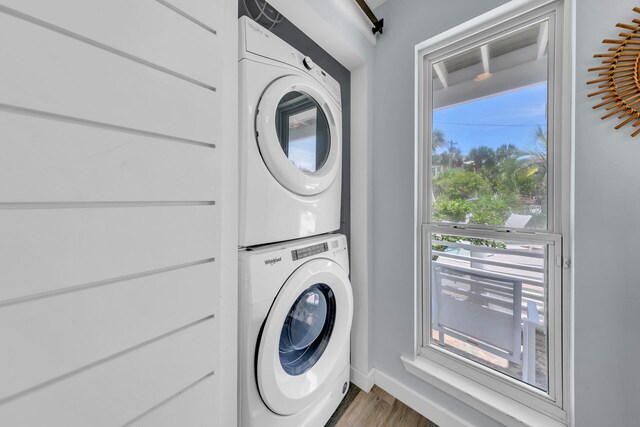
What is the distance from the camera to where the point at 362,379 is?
5.09 feet

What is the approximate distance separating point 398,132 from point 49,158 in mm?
1492

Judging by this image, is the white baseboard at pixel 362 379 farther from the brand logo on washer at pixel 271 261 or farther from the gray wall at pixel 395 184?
the brand logo on washer at pixel 271 261

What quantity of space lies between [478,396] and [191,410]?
1.33 metres

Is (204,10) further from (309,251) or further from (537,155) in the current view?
(537,155)

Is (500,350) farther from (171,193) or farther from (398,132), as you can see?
(171,193)

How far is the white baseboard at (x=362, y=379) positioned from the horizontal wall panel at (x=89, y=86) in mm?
1674

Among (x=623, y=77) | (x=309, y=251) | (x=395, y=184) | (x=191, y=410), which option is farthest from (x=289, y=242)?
(x=623, y=77)

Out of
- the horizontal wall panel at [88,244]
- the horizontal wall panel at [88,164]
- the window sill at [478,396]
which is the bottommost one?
the window sill at [478,396]

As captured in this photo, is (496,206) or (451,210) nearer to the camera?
(496,206)

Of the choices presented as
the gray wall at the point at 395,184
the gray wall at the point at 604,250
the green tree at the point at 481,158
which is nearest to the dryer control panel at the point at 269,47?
the gray wall at the point at 395,184

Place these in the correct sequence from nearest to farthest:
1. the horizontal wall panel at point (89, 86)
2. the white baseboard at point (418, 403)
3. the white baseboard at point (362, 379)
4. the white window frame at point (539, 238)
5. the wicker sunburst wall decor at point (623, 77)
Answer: the horizontal wall panel at point (89, 86) → the wicker sunburst wall decor at point (623, 77) → the white window frame at point (539, 238) → the white baseboard at point (418, 403) → the white baseboard at point (362, 379)

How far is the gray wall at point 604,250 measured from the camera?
877mm

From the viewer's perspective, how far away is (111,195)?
55 cm

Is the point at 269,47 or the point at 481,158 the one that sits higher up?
the point at 269,47
